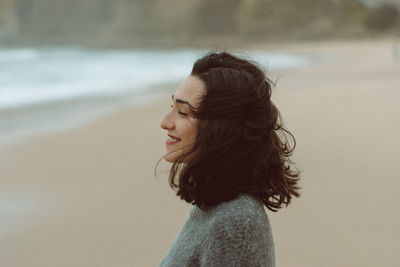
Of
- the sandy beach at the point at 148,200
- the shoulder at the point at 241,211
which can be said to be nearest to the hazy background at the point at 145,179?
the sandy beach at the point at 148,200

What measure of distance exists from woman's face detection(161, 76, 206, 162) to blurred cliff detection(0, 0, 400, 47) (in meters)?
58.5

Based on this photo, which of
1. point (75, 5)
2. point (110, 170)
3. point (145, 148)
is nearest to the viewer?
point (110, 170)

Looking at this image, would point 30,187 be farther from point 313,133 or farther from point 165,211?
point 313,133

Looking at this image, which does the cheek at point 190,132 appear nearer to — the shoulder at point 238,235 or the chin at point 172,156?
the chin at point 172,156

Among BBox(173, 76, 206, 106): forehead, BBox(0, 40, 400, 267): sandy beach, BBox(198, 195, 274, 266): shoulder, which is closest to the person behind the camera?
BBox(198, 195, 274, 266): shoulder

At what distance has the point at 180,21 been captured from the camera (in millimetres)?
81938

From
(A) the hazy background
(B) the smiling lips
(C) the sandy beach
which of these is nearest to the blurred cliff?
(A) the hazy background

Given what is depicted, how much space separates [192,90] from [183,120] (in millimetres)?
74

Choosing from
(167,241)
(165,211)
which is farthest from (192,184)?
(165,211)

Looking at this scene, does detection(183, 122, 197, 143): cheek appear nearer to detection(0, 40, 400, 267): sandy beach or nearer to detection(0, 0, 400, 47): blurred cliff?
detection(0, 40, 400, 267): sandy beach

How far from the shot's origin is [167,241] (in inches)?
138

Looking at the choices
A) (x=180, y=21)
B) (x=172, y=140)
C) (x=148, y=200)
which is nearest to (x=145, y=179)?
(x=148, y=200)

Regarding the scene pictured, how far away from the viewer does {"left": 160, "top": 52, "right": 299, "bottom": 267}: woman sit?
108 cm

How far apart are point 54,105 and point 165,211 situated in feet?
22.7
